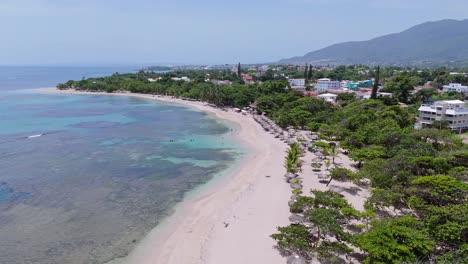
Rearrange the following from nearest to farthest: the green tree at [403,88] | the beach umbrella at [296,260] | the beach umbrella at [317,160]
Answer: the beach umbrella at [296,260] → the beach umbrella at [317,160] → the green tree at [403,88]

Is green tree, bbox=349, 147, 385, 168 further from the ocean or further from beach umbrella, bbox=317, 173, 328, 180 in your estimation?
the ocean

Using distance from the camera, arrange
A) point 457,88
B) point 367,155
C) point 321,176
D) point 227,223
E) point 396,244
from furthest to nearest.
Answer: point 457,88, point 367,155, point 321,176, point 227,223, point 396,244

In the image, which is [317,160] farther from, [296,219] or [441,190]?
[296,219]

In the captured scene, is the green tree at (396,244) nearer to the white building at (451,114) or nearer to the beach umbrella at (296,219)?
the beach umbrella at (296,219)

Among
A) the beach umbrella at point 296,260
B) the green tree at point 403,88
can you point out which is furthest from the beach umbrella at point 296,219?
the green tree at point 403,88

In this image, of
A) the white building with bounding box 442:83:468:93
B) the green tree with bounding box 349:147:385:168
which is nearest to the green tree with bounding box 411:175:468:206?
the green tree with bounding box 349:147:385:168

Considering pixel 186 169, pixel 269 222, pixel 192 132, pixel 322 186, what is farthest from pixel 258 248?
pixel 192 132

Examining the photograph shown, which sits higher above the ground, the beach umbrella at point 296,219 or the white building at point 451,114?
the white building at point 451,114

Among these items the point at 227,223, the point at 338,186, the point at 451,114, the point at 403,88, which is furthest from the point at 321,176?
the point at 403,88
